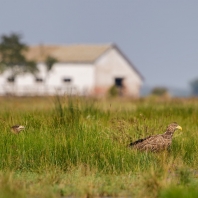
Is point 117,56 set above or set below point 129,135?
above

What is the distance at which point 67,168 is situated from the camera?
439 inches

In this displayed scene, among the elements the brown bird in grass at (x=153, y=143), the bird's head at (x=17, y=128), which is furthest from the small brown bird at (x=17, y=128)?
the brown bird in grass at (x=153, y=143)

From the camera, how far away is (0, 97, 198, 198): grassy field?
945 cm

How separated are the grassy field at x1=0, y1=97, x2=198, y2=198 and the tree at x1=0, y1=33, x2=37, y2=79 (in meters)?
48.2

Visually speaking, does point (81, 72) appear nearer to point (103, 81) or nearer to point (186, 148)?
point (103, 81)

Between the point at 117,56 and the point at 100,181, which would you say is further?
the point at 117,56

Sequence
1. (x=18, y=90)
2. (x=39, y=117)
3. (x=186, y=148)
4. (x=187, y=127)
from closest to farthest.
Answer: (x=186, y=148) → (x=39, y=117) → (x=187, y=127) → (x=18, y=90)

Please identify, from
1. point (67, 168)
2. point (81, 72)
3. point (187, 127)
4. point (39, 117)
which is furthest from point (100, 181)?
point (81, 72)

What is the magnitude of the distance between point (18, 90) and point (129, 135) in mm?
54589

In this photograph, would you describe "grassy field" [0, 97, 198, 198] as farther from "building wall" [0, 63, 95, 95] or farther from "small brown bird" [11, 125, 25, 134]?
"building wall" [0, 63, 95, 95]

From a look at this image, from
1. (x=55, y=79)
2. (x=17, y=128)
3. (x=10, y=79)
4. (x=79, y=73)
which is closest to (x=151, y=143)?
(x=17, y=128)

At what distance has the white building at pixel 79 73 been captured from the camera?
67.1 metres

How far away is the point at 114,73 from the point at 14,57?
441 inches

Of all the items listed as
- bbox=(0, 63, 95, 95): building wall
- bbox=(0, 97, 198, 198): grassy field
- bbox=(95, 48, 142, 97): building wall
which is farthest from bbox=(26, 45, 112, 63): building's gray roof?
bbox=(0, 97, 198, 198): grassy field
